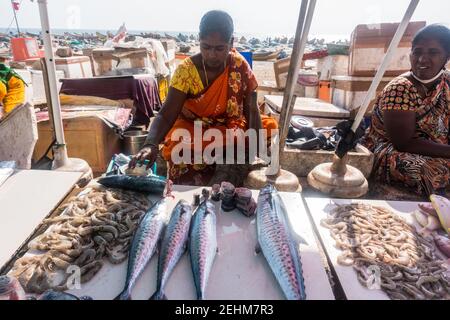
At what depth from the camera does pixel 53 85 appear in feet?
10.2

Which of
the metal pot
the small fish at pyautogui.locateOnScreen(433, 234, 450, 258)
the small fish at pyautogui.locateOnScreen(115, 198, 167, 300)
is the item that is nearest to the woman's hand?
the small fish at pyautogui.locateOnScreen(115, 198, 167, 300)

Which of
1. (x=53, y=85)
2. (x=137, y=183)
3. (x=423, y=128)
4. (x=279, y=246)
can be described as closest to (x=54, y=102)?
(x=53, y=85)

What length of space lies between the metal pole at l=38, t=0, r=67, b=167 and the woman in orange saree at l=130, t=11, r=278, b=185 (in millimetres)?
1075

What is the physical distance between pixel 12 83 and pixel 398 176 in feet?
16.7

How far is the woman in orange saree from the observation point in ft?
10.4

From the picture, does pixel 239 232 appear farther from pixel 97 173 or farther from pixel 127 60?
pixel 127 60

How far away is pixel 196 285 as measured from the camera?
4.93 ft

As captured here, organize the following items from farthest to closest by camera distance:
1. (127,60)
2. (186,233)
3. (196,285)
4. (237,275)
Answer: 1. (127,60)
2. (186,233)
3. (237,275)
4. (196,285)

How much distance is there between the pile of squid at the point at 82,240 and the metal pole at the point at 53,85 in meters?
1.18

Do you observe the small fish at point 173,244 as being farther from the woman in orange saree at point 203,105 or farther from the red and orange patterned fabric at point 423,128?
the red and orange patterned fabric at point 423,128

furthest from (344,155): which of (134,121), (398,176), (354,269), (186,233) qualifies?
(134,121)

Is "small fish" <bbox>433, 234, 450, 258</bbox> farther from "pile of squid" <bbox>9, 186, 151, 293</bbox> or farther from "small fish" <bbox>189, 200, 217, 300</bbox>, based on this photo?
"pile of squid" <bbox>9, 186, 151, 293</bbox>

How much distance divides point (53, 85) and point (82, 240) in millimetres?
2017

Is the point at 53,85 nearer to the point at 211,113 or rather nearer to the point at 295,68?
the point at 211,113
